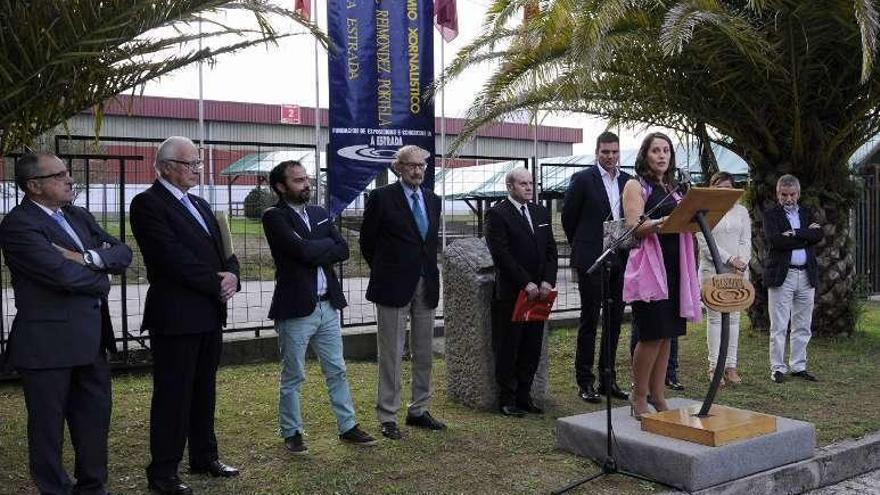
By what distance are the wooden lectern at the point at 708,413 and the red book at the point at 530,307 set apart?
127 cm

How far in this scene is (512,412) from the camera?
21.7 ft

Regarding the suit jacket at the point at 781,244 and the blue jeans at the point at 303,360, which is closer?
the blue jeans at the point at 303,360

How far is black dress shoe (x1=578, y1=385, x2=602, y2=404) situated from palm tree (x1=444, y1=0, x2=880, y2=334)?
274 cm

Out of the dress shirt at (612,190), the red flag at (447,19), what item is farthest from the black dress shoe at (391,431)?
the red flag at (447,19)

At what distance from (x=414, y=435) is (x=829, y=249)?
6.32 meters

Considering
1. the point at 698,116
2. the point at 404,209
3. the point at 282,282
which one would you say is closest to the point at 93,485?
the point at 282,282

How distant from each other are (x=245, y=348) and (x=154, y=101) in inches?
735

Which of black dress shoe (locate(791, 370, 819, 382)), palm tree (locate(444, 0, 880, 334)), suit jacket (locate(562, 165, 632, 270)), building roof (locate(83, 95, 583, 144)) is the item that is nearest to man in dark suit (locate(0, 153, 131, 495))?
suit jacket (locate(562, 165, 632, 270))

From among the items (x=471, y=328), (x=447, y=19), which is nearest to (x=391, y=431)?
(x=471, y=328)

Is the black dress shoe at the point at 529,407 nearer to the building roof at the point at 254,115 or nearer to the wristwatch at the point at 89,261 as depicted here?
the wristwatch at the point at 89,261

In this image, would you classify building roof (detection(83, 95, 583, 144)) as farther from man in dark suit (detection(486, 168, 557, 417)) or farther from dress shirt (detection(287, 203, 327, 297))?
dress shirt (detection(287, 203, 327, 297))

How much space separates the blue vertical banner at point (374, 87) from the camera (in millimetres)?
8367

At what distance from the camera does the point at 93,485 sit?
14.6 feet

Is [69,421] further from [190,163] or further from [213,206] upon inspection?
[213,206]
